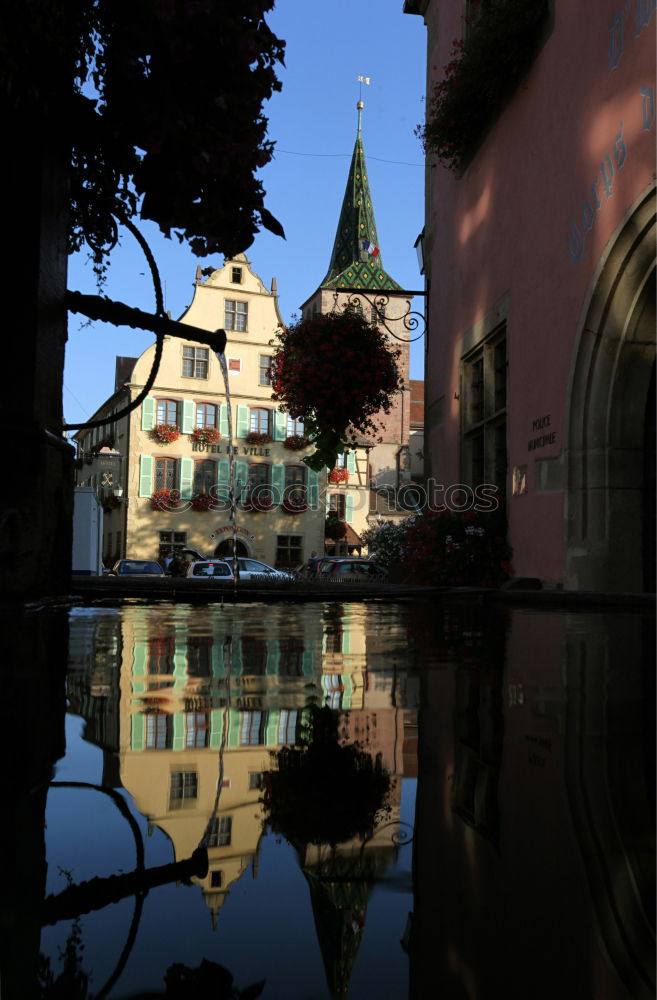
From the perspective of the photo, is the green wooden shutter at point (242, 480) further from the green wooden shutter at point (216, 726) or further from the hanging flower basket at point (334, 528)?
the green wooden shutter at point (216, 726)

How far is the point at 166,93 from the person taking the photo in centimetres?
254

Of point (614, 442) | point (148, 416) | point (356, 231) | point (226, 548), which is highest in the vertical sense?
point (356, 231)

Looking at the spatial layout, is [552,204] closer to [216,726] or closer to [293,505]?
[216,726]

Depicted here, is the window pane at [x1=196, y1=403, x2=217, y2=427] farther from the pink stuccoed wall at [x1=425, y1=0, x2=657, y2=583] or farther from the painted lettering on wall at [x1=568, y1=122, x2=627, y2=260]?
the painted lettering on wall at [x1=568, y1=122, x2=627, y2=260]

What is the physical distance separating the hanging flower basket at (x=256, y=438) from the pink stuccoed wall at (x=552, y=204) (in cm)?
2530

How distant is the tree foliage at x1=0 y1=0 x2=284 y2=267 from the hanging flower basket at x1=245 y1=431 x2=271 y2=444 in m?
32.6

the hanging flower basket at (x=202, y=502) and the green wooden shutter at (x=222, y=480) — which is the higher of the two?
the green wooden shutter at (x=222, y=480)

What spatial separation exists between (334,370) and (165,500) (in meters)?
25.8

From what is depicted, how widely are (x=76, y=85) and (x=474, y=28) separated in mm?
6997

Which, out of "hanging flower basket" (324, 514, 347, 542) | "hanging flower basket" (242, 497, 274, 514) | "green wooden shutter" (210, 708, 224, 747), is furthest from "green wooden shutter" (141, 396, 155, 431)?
"green wooden shutter" (210, 708, 224, 747)

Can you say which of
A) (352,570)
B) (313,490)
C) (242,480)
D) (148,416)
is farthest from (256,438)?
(352,570)

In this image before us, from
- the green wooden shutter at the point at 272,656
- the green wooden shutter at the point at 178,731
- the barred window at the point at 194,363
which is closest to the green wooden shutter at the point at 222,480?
the barred window at the point at 194,363

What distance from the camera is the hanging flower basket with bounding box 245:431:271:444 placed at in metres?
35.4

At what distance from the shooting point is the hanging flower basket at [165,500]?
34.3m
